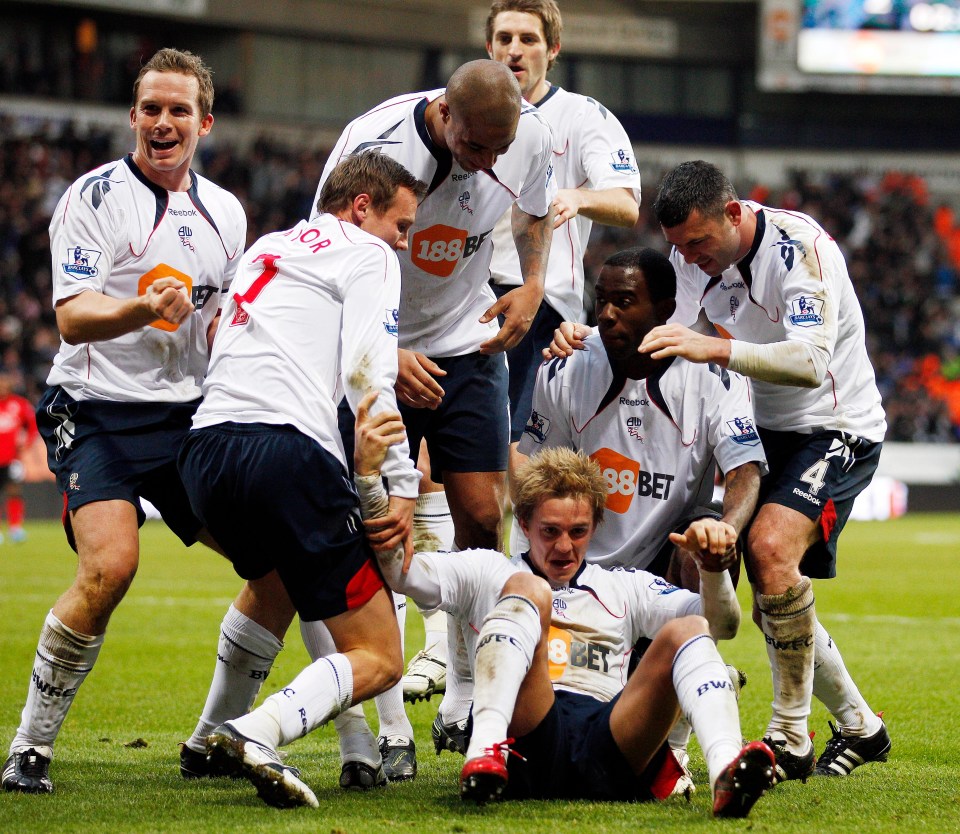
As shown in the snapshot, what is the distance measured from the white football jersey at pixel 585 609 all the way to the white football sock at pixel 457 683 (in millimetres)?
678

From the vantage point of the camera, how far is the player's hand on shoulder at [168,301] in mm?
4469

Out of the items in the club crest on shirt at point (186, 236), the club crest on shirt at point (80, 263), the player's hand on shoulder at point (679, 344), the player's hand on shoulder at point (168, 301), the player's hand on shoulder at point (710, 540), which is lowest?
the player's hand on shoulder at point (710, 540)

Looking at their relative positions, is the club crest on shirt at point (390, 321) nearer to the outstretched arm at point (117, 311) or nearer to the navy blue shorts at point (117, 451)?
the outstretched arm at point (117, 311)

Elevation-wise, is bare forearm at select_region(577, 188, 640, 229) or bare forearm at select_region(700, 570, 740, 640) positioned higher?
bare forearm at select_region(577, 188, 640, 229)

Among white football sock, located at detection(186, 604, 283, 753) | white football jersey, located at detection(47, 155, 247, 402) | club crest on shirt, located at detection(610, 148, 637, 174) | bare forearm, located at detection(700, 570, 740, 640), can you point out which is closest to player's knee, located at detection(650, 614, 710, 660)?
bare forearm, located at detection(700, 570, 740, 640)

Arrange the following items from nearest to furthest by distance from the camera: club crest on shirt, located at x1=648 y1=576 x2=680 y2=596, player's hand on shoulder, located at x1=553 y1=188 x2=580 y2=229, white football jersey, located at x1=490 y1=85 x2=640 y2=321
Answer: club crest on shirt, located at x1=648 y1=576 x2=680 y2=596, player's hand on shoulder, located at x1=553 y1=188 x2=580 y2=229, white football jersey, located at x1=490 y1=85 x2=640 y2=321

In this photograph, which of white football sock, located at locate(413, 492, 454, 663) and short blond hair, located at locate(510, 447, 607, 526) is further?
white football sock, located at locate(413, 492, 454, 663)

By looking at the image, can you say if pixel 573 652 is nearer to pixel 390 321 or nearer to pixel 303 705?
pixel 303 705

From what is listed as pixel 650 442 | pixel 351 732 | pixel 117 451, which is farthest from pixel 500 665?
pixel 117 451

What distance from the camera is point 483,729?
13.4 ft

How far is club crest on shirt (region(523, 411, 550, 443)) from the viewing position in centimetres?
554

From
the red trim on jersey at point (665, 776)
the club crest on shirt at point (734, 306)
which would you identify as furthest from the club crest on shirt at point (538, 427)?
the red trim on jersey at point (665, 776)

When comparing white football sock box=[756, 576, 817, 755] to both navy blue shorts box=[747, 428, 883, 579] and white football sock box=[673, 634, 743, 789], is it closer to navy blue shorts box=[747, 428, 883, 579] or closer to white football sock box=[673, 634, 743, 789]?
navy blue shorts box=[747, 428, 883, 579]

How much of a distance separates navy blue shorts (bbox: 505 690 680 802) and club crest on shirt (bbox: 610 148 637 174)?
3188mm
